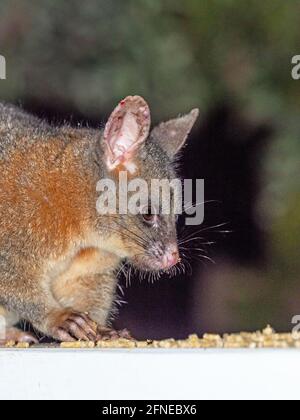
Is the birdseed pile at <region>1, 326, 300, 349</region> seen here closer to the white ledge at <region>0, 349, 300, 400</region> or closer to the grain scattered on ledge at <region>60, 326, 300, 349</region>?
the grain scattered on ledge at <region>60, 326, 300, 349</region>

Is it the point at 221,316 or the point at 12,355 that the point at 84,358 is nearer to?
the point at 12,355

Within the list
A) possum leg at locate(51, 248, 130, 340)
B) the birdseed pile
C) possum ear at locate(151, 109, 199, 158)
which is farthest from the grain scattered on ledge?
possum ear at locate(151, 109, 199, 158)

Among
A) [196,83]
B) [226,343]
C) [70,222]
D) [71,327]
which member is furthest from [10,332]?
[196,83]

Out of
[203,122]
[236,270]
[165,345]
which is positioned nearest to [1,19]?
[203,122]

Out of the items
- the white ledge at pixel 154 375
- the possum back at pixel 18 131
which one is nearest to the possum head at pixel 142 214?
the possum back at pixel 18 131

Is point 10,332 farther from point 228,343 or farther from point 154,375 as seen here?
point 154,375

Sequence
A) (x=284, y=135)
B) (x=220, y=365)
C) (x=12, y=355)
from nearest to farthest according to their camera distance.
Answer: (x=220, y=365), (x=12, y=355), (x=284, y=135)
